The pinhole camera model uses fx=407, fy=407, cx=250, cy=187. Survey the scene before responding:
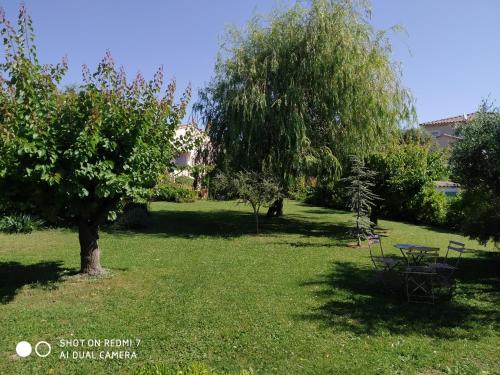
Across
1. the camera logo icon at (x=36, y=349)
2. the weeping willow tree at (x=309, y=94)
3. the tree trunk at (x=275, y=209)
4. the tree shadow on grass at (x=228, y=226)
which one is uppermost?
the weeping willow tree at (x=309, y=94)

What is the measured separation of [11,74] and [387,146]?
1403cm

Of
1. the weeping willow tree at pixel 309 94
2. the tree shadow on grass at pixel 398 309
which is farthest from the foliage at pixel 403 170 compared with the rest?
the tree shadow on grass at pixel 398 309

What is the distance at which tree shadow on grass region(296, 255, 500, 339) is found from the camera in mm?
6102

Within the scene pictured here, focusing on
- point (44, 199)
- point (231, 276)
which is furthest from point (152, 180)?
point (231, 276)

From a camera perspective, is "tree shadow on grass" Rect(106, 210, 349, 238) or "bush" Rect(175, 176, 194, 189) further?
"tree shadow on grass" Rect(106, 210, 349, 238)

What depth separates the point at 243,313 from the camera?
6.63 m

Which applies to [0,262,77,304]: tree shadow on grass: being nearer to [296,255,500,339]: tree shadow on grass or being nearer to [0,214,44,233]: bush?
[0,214,44,233]: bush

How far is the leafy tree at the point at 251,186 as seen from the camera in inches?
565

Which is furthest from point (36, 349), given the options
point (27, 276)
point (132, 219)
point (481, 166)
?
point (132, 219)

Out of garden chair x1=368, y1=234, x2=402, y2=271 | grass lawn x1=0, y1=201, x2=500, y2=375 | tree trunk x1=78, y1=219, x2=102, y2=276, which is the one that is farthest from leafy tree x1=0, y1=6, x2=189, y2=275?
garden chair x1=368, y1=234, x2=402, y2=271

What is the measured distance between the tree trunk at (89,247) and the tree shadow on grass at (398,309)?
444 centimetres

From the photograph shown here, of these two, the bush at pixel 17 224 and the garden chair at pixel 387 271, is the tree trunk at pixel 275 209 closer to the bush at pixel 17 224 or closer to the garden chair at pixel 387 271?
the garden chair at pixel 387 271

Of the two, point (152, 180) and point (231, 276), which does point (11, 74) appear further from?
point (231, 276)

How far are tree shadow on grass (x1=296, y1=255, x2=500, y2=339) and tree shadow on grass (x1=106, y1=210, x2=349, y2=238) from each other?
696cm
